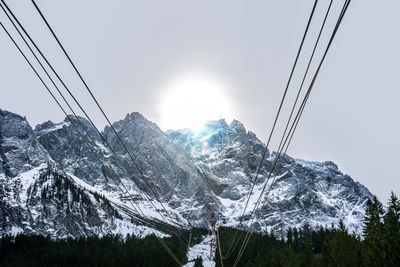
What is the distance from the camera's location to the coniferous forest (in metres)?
80.1

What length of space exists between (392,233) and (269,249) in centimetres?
6196

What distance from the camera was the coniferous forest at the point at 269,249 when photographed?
80.1 m

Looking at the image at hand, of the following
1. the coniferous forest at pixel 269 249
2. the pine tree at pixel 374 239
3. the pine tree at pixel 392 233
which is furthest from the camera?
the coniferous forest at pixel 269 249

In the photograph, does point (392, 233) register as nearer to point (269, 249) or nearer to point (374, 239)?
point (374, 239)

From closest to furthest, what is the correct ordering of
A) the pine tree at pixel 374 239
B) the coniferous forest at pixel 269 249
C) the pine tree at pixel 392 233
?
the pine tree at pixel 392 233 < the pine tree at pixel 374 239 < the coniferous forest at pixel 269 249

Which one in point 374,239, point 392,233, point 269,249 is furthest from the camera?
point 269,249

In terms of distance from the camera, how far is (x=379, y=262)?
76.9 meters

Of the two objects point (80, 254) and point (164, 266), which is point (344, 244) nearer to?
point (164, 266)

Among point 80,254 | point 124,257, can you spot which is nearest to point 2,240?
point 80,254

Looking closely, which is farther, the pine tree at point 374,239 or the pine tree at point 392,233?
the pine tree at point 374,239

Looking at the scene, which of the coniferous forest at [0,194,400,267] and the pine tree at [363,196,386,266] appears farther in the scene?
the coniferous forest at [0,194,400,267]

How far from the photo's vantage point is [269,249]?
136m

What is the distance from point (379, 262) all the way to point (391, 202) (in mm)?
12957

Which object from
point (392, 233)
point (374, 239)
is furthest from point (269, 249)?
point (392, 233)
